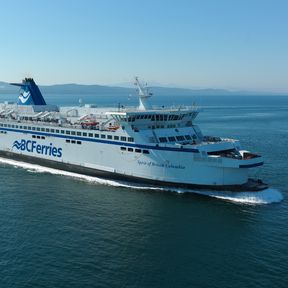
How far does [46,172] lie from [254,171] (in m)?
22.4

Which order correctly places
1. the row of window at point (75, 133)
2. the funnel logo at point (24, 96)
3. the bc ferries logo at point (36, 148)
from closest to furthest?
the row of window at point (75, 133) → the bc ferries logo at point (36, 148) → the funnel logo at point (24, 96)

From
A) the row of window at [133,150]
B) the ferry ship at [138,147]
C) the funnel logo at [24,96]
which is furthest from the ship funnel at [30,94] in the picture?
the row of window at [133,150]

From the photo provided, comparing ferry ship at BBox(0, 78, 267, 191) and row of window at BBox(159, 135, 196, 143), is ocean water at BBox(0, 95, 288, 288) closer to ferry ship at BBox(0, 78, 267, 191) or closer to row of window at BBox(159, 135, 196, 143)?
ferry ship at BBox(0, 78, 267, 191)

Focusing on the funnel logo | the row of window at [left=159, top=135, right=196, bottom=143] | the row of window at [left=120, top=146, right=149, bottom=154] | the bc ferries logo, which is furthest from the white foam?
the funnel logo

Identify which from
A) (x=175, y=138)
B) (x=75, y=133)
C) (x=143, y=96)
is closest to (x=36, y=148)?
(x=75, y=133)

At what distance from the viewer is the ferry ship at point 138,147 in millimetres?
32938

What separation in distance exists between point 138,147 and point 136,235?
36.8 feet

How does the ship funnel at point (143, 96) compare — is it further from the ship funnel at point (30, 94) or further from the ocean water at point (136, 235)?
the ship funnel at point (30, 94)

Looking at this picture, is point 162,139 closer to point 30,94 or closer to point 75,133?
point 75,133

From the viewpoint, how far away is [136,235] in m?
25.2

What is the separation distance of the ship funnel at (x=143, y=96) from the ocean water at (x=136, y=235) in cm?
808

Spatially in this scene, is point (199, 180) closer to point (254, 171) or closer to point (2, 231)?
point (254, 171)

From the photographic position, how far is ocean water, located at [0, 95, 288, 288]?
20328 millimetres

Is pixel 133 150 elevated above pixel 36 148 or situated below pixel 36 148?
above
